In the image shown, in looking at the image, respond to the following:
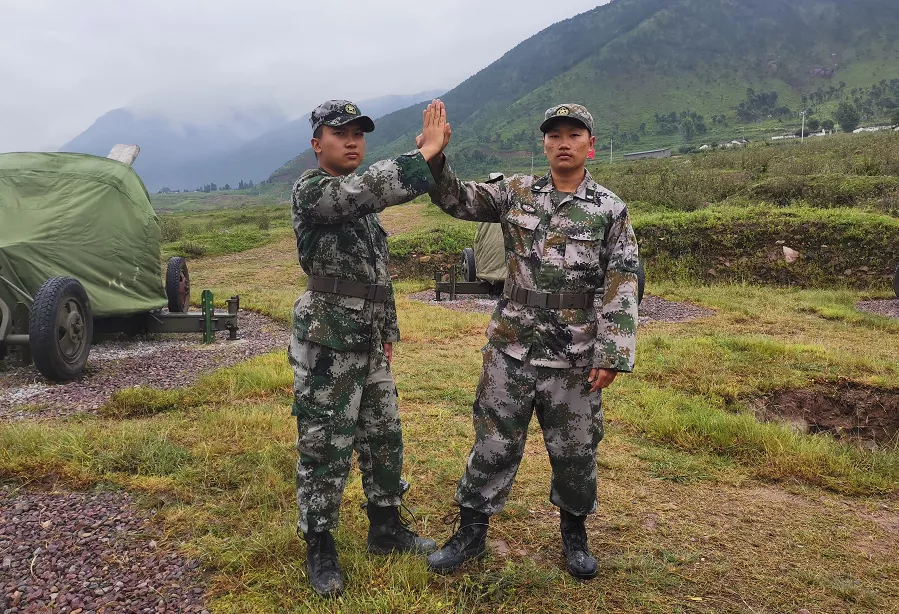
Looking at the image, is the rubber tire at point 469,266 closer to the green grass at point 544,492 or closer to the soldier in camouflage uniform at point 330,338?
the green grass at point 544,492

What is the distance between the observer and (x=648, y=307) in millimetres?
9797

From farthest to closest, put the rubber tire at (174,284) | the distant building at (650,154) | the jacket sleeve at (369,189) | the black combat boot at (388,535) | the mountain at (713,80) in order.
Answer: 1. the mountain at (713,80)
2. the distant building at (650,154)
3. the rubber tire at (174,284)
4. the black combat boot at (388,535)
5. the jacket sleeve at (369,189)

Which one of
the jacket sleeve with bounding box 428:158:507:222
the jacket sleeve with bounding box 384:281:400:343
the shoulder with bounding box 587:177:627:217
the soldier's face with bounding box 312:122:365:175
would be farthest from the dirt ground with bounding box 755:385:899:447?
the soldier's face with bounding box 312:122:365:175

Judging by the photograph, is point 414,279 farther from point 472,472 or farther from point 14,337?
point 472,472

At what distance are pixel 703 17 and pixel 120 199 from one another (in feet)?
725

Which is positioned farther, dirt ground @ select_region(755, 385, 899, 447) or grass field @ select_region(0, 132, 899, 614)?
dirt ground @ select_region(755, 385, 899, 447)

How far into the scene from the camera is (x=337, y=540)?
272 centimetres

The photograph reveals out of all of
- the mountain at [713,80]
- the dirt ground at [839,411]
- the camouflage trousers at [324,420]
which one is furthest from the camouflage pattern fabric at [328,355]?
the mountain at [713,80]

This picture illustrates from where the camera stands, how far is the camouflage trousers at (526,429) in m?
2.55

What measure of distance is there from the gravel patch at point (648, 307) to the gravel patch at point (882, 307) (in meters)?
2.46

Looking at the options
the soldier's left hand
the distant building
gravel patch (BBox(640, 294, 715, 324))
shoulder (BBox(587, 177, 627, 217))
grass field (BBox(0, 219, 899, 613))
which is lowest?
gravel patch (BBox(640, 294, 715, 324))

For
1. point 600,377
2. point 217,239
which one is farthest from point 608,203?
point 217,239

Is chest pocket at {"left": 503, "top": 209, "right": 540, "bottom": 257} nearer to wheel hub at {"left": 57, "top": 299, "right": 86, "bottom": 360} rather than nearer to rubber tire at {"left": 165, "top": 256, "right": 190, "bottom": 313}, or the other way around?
wheel hub at {"left": 57, "top": 299, "right": 86, "bottom": 360}

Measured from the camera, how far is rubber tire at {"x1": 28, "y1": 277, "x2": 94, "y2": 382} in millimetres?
4863
